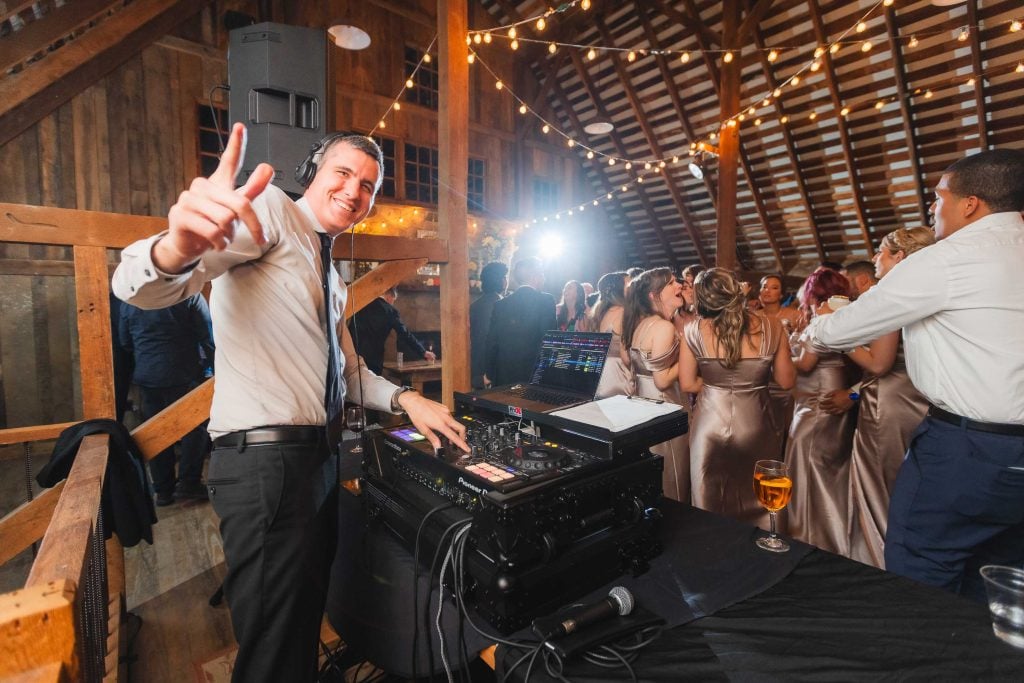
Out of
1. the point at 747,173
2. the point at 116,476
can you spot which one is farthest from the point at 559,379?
the point at 747,173

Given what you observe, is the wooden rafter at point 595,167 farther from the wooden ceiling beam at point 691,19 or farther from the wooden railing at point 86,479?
the wooden railing at point 86,479

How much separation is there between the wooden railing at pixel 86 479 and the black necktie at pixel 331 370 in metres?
0.50

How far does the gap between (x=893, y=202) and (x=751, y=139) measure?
8.20ft

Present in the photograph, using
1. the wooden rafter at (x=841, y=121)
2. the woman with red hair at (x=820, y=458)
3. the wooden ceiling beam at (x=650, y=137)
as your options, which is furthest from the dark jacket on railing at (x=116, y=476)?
the wooden ceiling beam at (x=650, y=137)

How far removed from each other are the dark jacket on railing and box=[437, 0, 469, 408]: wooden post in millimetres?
1348

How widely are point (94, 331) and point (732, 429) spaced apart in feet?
9.13

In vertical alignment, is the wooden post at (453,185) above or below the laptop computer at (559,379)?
above

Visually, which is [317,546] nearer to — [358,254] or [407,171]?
[358,254]

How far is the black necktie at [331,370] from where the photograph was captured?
1289mm

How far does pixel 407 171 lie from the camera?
331 inches

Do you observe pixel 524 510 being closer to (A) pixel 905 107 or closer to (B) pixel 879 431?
(B) pixel 879 431

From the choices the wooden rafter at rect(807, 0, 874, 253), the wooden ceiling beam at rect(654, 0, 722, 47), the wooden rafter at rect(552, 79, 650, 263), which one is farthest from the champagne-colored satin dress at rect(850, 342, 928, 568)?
the wooden rafter at rect(552, 79, 650, 263)

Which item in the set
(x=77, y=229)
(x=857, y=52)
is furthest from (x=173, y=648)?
(x=857, y=52)

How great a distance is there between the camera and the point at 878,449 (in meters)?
2.55
